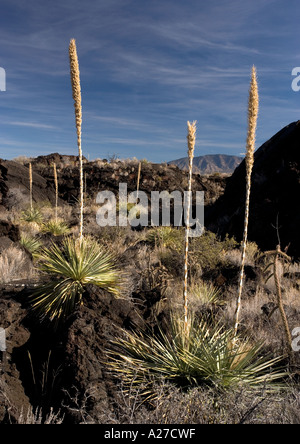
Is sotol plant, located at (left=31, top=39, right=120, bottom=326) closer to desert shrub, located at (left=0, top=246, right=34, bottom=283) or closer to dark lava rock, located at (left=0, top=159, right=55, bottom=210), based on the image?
desert shrub, located at (left=0, top=246, right=34, bottom=283)

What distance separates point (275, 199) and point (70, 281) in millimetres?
9062

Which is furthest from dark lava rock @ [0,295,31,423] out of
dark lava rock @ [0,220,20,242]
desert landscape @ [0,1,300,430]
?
dark lava rock @ [0,220,20,242]

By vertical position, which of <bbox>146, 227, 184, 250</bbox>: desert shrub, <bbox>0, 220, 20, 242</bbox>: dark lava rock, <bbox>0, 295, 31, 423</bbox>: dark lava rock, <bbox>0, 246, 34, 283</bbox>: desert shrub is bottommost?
<bbox>0, 295, 31, 423</bbox>: dark lava rock

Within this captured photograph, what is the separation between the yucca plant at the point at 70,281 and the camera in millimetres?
5270

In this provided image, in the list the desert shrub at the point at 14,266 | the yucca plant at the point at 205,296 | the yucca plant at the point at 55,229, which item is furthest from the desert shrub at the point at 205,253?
the yucca plant at the point at 55,229

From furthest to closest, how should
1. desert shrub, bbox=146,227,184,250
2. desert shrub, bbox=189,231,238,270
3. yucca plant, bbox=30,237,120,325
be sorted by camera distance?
1. desert shrub, bbox=146,227,184,250
2. desert shrub, bbox=189,231,238,270
3. yucca plant, bbox=30,237,120,325

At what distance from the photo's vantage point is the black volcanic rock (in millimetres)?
11890

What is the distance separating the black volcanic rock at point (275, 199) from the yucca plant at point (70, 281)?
7.08m

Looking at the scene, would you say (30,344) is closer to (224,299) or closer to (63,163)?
(224,299)

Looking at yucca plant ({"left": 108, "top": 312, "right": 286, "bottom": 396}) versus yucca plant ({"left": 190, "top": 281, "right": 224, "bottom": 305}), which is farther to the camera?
yucca plant ({"left": 190, "top": 281, "right": 224, "bottom": 305})

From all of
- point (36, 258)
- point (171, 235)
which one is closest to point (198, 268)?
point (171, 235)

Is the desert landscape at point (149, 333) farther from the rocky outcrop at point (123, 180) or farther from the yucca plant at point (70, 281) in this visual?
the rocky outcrop at point (123, 180)

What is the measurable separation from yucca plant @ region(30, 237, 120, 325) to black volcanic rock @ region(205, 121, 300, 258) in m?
7.08
